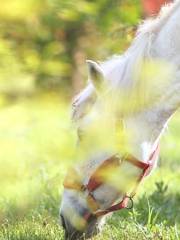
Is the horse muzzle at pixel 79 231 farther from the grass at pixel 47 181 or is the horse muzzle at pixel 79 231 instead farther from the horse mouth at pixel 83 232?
the grass at pixel 47 181

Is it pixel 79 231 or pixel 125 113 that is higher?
pixel 125 113

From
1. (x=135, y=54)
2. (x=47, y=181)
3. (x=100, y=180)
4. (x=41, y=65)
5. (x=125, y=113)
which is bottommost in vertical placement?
(x=47, y=181)

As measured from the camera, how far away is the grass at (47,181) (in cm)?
142

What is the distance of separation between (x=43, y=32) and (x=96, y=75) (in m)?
1.38

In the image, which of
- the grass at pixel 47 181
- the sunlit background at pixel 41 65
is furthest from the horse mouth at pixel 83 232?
the sunlit background at pixel 41 65

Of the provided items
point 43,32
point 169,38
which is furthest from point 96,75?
point 43,32

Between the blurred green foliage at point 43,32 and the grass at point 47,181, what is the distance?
6 cm

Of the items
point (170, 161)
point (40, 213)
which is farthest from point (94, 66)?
point (170, 161)

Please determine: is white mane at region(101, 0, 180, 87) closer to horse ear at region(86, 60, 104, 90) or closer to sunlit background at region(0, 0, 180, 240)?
horse ear at region(86, 60, 104, 90)

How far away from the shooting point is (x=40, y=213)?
4090 mm

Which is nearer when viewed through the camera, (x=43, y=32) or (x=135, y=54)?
(x=43, y=32)

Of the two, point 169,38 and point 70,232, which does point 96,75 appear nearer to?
point 169,38

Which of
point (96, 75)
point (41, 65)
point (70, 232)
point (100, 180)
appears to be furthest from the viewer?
point (70, 232)

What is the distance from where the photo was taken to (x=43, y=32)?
4.88 feet
